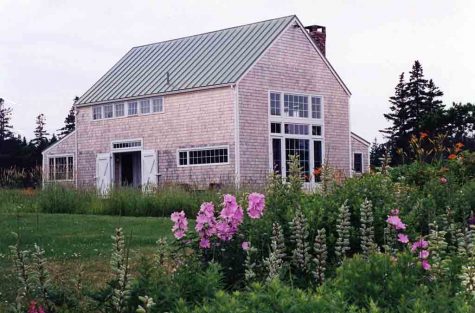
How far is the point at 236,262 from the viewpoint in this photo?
5758mm

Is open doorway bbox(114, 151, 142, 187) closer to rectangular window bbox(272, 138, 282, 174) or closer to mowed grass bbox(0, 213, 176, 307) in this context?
rectangular window bbox(272, 138, 282, 174)

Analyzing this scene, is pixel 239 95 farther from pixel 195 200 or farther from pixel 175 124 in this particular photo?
pixel 195 200

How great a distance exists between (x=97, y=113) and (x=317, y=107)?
981cm

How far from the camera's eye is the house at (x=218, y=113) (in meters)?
29.1

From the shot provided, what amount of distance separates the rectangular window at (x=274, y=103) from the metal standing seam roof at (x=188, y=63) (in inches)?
70.3

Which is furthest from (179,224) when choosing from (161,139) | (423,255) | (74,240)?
(161,139)

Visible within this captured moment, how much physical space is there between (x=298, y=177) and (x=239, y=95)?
70.8ft

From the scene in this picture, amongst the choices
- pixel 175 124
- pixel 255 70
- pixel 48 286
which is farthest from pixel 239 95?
pixel 48 286

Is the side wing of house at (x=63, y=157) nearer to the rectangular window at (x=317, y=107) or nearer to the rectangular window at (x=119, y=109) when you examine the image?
the rectangular window at (x=119, y=109)

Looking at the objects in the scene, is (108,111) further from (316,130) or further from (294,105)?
(316,130)

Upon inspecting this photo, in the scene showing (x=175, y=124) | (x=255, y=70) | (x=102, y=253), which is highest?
(x=255, y=70)

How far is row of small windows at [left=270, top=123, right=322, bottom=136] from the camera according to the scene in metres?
30.2

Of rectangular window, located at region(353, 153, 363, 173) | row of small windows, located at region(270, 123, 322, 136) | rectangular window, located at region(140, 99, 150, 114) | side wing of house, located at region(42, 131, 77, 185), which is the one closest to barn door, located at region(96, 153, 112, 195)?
side wing of house, located at region(42, 131, 77, 185)

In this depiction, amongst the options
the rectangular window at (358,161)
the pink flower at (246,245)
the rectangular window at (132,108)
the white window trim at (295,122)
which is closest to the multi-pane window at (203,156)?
the white window trim at (295,122)
